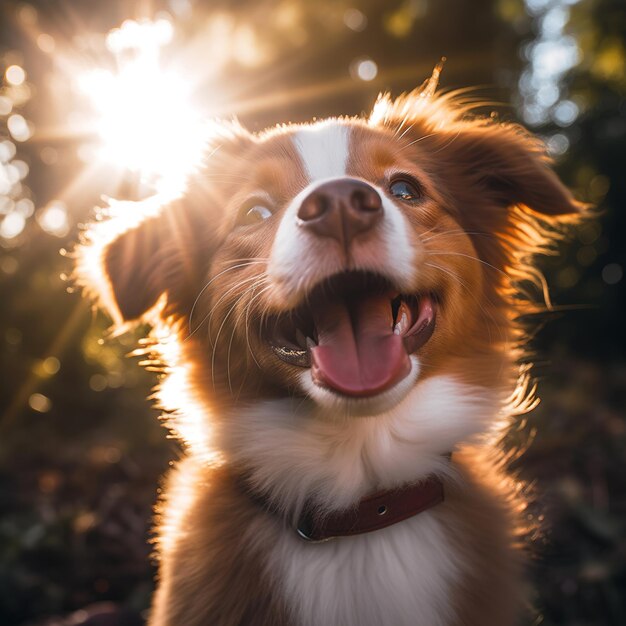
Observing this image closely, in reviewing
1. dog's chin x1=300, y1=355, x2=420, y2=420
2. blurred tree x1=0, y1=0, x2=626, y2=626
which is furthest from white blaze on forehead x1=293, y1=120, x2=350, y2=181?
blurred tree x1=0, y1=0, x2=626, y2=626

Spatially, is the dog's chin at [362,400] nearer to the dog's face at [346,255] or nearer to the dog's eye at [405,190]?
the dog's face at [346,255]

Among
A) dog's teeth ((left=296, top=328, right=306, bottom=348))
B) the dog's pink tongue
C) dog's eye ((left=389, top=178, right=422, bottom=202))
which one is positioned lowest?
the dog's pink tongue

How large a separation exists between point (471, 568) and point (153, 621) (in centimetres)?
127

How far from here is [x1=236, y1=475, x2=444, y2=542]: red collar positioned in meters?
2.40

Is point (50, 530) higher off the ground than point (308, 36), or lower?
lower

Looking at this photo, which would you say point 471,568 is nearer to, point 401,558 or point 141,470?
point 401,558

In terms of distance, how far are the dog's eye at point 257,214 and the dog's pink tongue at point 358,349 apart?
0.57 m

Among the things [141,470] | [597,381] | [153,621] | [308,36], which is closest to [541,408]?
[597,381]

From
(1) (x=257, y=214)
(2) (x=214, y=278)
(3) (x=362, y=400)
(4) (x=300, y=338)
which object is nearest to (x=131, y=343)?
(2) (x=214, y=278)

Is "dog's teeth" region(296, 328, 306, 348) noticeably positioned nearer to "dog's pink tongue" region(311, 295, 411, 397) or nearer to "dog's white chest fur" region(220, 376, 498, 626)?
"dog's pink tongue" region(311, 295, 411, 397)

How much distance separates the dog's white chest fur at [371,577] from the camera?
90.9 inches

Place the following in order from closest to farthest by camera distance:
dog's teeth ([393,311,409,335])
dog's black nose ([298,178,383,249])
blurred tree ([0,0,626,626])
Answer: dog's black nose ([298,178,383,249]) → dog's teeth ([393,311,409,335]) → blurred tree ([0,0,626,626])

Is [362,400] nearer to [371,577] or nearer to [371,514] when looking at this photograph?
[371,514]

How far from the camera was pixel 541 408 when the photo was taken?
6500mm
